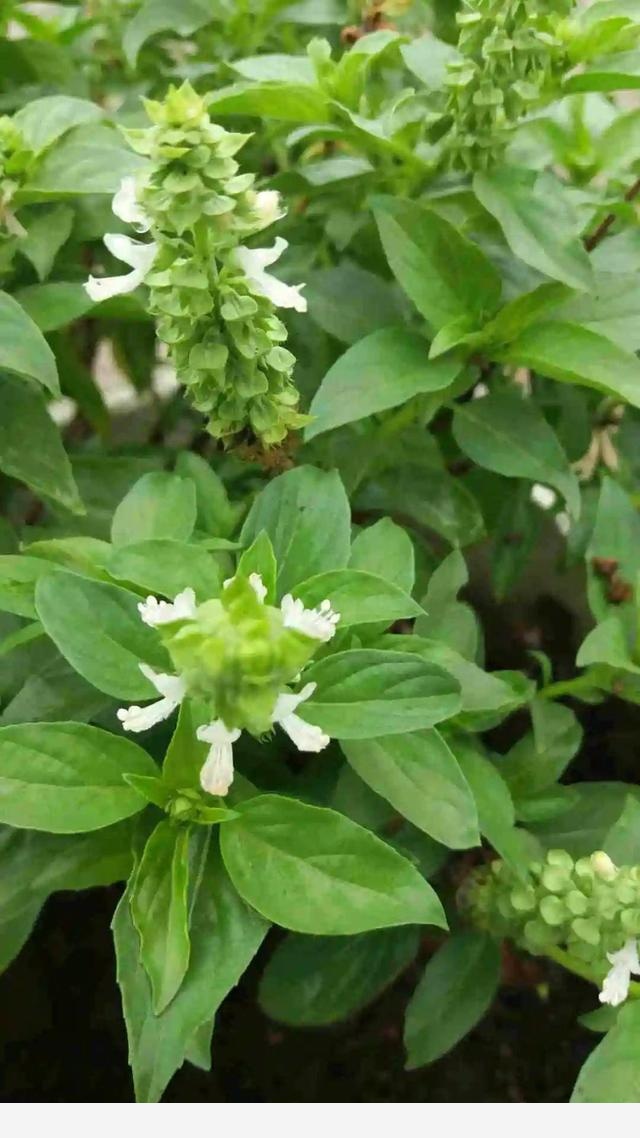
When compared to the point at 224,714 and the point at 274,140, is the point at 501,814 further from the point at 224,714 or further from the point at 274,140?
the point at 274,140

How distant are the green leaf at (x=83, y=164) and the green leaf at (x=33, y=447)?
10 centimetres

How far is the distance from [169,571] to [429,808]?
0.48ft

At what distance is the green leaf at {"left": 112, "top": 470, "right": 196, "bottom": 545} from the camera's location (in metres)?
0.47

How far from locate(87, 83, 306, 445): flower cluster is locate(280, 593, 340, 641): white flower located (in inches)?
4.1

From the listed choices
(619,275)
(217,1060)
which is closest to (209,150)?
(619,275)

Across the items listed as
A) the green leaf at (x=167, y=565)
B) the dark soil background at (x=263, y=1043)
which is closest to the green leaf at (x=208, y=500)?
the green leaf at (x=167, y=565)

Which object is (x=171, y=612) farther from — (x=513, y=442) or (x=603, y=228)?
(x=603, y=228)

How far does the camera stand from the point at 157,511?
48cm

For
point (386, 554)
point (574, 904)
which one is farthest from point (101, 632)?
point (574, 904)

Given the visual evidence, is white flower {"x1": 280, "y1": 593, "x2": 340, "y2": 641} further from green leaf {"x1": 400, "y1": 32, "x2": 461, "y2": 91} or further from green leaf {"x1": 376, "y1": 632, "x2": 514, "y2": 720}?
green leaf {"x1": 400, "y1": 32, "x2": 461, "y2": 91}

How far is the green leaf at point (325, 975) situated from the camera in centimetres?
60

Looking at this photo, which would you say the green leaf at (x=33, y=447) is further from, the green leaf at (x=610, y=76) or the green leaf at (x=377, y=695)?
the green leaf at (x=610, y=76)

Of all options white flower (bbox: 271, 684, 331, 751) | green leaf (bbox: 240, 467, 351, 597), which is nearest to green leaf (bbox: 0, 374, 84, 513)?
green leaf (bbox: 240, 467, 351, 597)

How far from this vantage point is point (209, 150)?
0.35 metres
